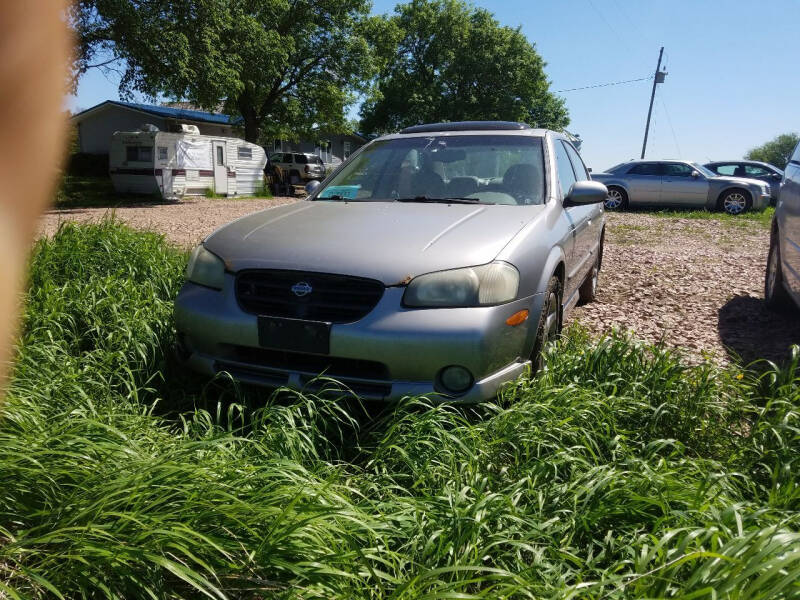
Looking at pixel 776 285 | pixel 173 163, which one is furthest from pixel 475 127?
pixel 173 163

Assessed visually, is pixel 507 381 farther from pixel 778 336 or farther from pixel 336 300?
pixel 778 336

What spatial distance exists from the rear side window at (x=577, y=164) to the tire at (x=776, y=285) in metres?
1.85

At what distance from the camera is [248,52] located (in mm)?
20469

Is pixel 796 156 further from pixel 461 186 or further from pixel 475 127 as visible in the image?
pixel 461 186

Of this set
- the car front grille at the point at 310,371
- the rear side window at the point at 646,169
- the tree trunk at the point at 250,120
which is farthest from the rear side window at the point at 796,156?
the tree trunk at the point at 250,120

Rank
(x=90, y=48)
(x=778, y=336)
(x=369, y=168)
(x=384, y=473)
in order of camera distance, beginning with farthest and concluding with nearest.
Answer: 1. (x=90, y=48)
2. (x=778, y=336)
3. (x=369, y=168)
4. (x=384, y=473)

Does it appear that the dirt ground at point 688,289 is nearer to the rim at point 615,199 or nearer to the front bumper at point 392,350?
the front bumper at point 392,350

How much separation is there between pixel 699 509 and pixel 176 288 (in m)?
4.23

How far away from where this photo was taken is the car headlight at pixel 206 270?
3.38 metres

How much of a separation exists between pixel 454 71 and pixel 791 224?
41953mm

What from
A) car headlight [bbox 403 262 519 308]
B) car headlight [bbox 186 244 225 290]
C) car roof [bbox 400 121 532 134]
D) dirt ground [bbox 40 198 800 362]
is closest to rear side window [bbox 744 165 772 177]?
dirt ground [bbox 40 198 800 362]

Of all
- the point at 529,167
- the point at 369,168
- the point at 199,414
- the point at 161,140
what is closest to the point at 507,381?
the point at 199,414

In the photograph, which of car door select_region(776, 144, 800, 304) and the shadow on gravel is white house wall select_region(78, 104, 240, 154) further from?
car door select_region(776, 144, 800, 304)

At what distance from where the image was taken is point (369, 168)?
188 inches
